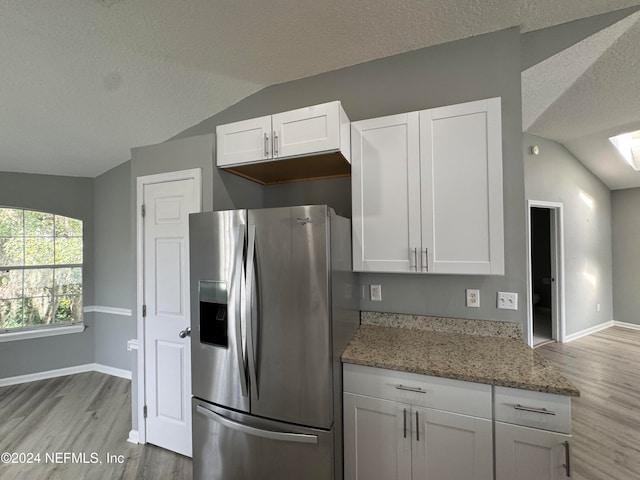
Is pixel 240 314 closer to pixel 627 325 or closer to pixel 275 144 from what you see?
pixel 275 144

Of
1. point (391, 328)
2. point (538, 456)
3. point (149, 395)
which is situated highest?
point (391, 328)

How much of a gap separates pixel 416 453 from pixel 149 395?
193 centimetres

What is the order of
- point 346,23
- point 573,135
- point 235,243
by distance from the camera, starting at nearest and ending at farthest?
point 235,243 → point 346,23 → point 573,135

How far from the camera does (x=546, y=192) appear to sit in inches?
155

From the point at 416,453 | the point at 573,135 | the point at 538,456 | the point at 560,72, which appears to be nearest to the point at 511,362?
the point at 538,456

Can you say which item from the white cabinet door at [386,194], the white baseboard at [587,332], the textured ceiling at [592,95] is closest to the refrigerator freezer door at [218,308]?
the white cabinet door at [386,194]

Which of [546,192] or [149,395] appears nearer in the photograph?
[149,395]

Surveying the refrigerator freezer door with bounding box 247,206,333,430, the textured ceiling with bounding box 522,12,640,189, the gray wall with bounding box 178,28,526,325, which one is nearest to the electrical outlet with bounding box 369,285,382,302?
the gray wall with bounding box 178,28,526,325

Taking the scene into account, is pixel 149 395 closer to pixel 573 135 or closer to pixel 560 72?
pixel 560 72

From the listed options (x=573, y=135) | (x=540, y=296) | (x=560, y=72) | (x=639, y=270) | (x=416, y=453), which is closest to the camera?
(x=416, y=453)

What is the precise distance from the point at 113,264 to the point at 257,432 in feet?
10.4

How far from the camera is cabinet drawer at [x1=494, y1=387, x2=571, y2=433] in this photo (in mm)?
1112

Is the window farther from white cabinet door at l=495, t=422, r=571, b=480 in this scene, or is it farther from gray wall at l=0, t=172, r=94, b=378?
white cabinet door at l=495, t=422, r=571, b=480

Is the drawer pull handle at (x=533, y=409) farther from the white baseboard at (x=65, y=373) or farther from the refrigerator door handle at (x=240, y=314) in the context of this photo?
the white baseboard at (x=65, y=373)
